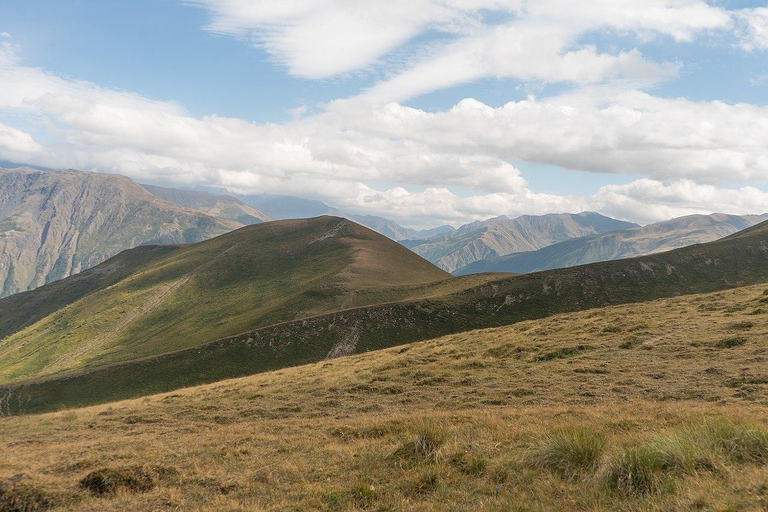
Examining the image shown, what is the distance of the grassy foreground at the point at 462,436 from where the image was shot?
9.97m

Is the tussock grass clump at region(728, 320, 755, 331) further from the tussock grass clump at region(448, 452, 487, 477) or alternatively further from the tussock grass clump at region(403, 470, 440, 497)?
the tussock grass clump at region(403, 470, 440, 497)

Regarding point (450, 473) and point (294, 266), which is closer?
point (450, 473)

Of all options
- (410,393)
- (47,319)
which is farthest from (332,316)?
(47,319)

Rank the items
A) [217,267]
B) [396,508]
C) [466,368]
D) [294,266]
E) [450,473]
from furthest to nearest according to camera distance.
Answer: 1. [217,267]
2. [294,266]
3. [466,368]
4. [450,473]
5. [396,508]

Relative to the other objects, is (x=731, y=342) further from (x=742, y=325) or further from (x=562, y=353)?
(x=562, y=353)

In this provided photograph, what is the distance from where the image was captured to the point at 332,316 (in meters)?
73.2

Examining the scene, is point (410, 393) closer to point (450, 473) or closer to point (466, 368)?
point (466, 368)

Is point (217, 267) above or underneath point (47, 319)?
above

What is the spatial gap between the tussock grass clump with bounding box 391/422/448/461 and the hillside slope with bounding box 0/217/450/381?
7797cm

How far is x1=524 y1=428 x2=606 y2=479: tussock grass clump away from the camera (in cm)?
1080

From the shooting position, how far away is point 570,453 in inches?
443

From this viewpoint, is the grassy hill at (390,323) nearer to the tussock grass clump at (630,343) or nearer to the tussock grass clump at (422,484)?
the tussock grass clump at (630,343)

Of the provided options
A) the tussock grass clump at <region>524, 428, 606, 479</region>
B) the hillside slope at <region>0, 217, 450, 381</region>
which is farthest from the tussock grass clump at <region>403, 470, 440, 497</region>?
the hillside slope at <region>0, 217, 450, 381</region>

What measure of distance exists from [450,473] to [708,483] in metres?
5.93
